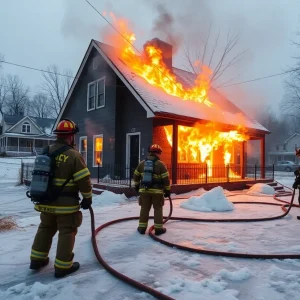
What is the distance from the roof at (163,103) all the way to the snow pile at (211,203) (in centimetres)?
428

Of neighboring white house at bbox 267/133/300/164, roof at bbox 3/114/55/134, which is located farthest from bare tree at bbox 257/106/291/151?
roof at bbox 3/114/55/134

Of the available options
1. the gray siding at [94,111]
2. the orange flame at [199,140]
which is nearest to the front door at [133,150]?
the gray siding at [94,111]

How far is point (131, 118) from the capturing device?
14578mm

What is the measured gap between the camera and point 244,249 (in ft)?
15.8

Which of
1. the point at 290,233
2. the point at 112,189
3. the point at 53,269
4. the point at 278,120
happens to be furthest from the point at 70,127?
the point at 278,120

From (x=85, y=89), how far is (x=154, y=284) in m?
15.3


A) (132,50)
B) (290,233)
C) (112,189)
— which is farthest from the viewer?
(132,50)

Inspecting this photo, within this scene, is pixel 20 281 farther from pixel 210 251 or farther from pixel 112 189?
pixel 112 189

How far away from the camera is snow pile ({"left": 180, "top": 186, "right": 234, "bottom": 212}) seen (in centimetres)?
845

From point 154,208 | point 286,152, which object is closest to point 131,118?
point 154,208

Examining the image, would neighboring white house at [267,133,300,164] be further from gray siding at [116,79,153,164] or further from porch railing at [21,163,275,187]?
gray siding at [116,79,153,164]

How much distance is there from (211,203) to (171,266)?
4884mm

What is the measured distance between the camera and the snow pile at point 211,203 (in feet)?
27.7

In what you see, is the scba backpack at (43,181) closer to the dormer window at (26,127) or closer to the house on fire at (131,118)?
the house on fire at (131,118)
